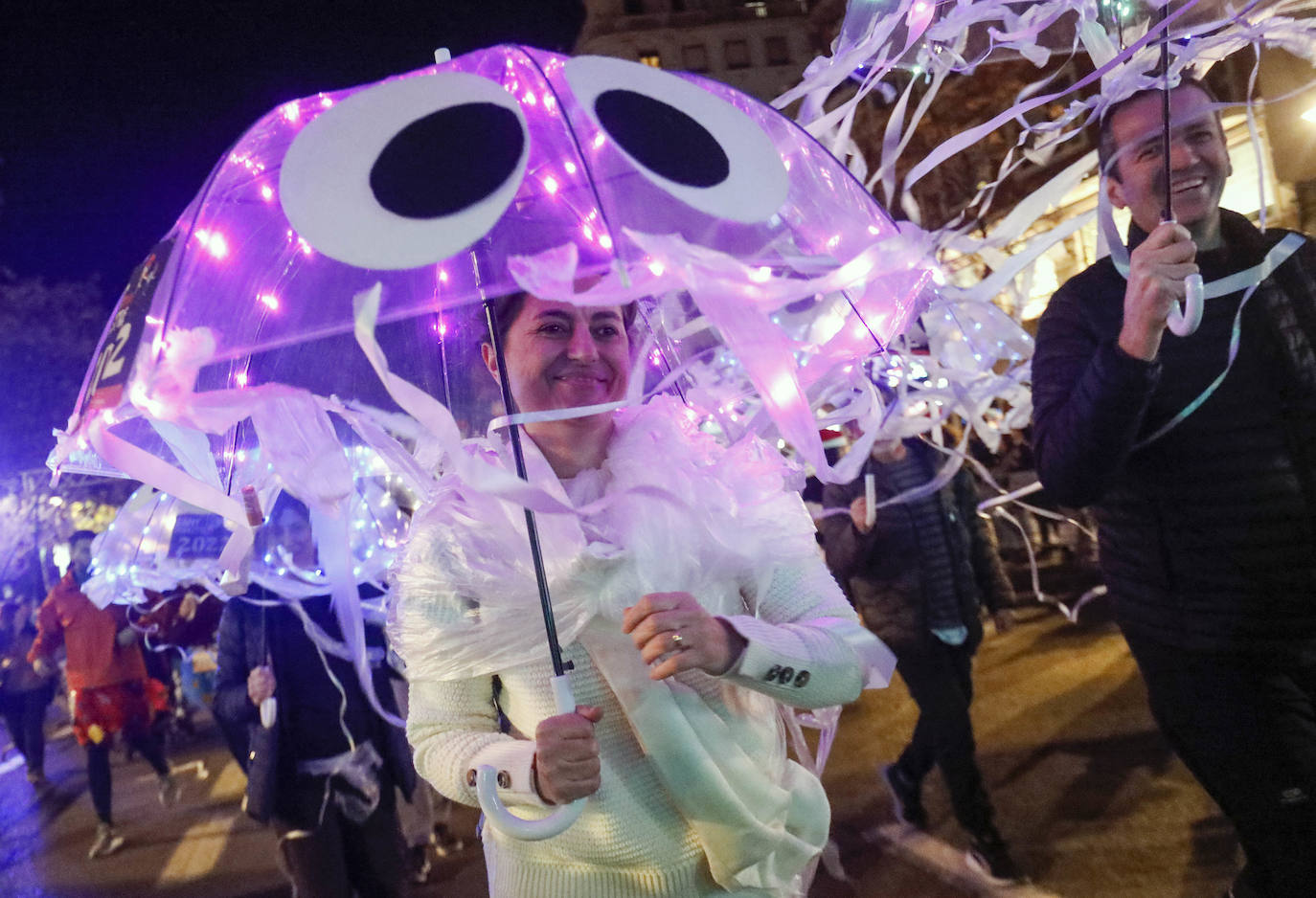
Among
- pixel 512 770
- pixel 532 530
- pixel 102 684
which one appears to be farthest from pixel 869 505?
pixel 102 684

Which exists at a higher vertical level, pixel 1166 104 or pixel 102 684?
pixel 1166 104

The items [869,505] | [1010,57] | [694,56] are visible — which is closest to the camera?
[1010,57]

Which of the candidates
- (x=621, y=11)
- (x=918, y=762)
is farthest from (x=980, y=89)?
(x=621, y=11)

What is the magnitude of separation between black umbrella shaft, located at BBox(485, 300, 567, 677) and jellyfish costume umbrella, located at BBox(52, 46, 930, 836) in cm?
11

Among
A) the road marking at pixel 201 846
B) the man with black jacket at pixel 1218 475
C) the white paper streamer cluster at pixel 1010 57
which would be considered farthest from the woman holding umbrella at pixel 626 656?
the road marking at pixel 201 846

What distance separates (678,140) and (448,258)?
0.43m

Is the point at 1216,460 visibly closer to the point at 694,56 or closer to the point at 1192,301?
the point at 1192,301

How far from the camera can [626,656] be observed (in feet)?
5.20

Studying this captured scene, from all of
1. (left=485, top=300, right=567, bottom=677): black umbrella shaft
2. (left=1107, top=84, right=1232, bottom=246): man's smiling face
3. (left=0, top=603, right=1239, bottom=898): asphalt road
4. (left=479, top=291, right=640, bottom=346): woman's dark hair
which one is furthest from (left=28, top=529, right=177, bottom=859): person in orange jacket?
(left=1107, top=84, right=1232, bottom=246): man's smiling face

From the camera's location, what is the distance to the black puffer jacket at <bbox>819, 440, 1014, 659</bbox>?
406 cm

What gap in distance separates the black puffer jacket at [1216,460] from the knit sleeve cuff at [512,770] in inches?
55.8

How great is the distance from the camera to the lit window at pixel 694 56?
39.1 metres

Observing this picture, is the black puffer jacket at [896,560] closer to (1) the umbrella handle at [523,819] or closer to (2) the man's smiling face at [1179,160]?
(2) the man's smiling face at [1179,160]

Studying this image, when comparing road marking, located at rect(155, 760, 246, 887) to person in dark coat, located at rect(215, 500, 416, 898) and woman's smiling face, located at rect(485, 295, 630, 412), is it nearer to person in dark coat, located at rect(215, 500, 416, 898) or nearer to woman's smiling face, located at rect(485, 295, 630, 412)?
person in dark coat, located at rect(215, 500, 416, 898)
